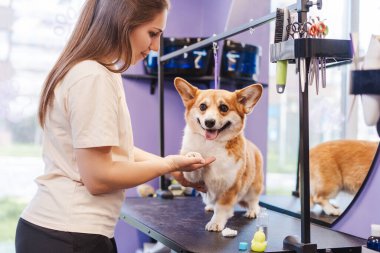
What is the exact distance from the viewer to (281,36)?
4.52 ft

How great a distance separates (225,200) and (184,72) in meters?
1.03

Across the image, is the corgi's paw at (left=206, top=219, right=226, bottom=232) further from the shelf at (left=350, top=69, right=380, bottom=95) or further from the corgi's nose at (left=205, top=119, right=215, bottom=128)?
the shelf at (left=350, top=69, right=380, bottom=95)

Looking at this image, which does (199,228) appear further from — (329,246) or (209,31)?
(209,31)

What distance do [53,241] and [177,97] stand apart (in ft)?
5.97

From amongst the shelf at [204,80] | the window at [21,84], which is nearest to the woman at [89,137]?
the shelf at [204,80]

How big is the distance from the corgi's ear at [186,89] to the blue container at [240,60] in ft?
2.47

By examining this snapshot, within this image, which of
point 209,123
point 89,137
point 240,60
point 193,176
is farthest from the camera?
point 240,60

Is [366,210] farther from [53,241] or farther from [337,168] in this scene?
[53,241]

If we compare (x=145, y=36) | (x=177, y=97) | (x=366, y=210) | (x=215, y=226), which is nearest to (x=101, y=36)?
(x=145, y=36)

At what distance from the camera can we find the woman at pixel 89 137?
3.52 feet

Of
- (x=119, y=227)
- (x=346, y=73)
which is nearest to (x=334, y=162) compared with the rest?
(x=346, y=73)

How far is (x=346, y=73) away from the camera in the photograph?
6.88 ft

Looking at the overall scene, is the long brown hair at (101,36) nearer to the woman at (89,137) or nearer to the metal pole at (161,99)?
the woman at (89,137)

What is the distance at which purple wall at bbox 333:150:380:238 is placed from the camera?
1643 mm
